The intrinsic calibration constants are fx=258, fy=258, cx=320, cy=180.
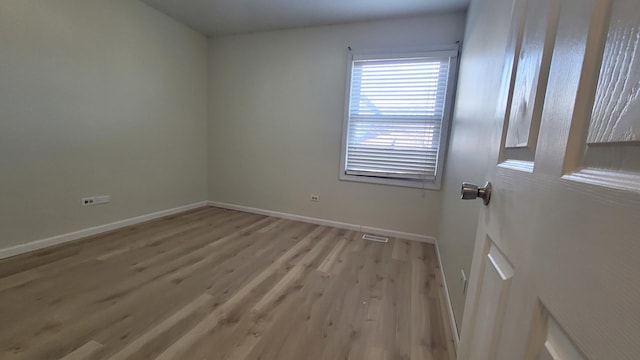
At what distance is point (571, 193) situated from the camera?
32 centimetres

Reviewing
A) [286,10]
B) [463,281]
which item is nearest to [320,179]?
[286,10]

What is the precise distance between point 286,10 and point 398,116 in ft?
5.88

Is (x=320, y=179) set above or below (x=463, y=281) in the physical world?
above

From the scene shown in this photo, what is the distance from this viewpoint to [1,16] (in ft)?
6.57

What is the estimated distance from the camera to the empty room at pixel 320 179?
12.7 inches

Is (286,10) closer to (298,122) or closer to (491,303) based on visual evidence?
(298,122)

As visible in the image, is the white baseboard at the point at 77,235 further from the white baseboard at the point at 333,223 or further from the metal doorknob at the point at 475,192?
the metal doorknob at the point at 475,192

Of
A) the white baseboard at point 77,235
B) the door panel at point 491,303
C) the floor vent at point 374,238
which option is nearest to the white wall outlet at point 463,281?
the door panel at point 491,303

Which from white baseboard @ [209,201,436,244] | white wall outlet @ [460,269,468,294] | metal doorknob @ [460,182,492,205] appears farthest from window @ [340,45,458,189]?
metal doorknob @ [460,182,492,205]

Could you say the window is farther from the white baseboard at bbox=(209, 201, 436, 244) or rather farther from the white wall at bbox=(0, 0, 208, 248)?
the white wall at bbox=(0, 0, 208, 248)

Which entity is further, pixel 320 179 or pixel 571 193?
pixel 320 179

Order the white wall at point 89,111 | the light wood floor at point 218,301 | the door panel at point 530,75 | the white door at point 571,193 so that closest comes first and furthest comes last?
the white door at point 571,193 < the door panel at point 530,75 < the light wood floor at point 218,301 < the white wall at point 89,111

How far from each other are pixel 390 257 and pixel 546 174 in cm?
242

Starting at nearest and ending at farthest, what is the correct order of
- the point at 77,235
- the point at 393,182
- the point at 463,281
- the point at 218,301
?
1. the point at 463,281
2. the point at 218,301
3. the point at 77,235
4. the point at 393,182
